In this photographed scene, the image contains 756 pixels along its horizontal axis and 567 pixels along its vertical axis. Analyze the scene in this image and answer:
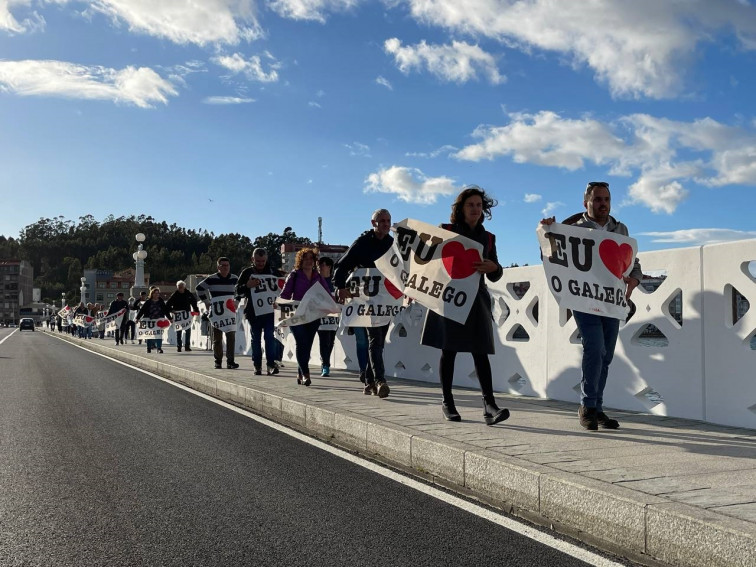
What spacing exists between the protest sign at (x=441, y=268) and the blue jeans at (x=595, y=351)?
36.3 inches

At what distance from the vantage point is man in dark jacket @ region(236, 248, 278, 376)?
478 inches

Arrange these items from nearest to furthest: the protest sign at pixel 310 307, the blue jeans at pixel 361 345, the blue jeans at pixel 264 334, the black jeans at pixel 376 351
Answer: the black jeans at pixel 376 351
the protest sign at pixel 310 307
the blue jeans at pixel 361 345
the blue jeans at pixel 264 334

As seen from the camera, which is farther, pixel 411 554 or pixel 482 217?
pixel 482 217

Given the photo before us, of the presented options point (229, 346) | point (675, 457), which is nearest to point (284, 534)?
point (675, 457)

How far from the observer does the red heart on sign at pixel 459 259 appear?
254 inches

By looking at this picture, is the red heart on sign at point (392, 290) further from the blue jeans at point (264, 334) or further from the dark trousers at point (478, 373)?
the blue jeans at point (264, 334)

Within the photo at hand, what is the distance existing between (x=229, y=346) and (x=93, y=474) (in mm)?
8487

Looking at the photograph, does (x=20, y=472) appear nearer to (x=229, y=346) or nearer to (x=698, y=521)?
(x=698, y=521)

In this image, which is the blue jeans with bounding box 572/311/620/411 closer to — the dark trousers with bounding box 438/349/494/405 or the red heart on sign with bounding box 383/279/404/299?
the dark trousers with bounding box 438/349/494/405

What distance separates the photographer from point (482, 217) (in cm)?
660

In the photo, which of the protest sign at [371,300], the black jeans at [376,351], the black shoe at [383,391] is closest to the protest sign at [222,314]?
the protest sign at [371,300]

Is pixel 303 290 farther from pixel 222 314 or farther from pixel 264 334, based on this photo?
pixel 222 314

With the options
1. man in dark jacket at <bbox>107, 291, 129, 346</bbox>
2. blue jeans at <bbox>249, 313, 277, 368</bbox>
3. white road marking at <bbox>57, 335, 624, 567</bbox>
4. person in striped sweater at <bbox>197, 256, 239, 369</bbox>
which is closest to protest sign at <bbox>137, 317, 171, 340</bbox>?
person in striped sweater at <bbox>197, 256, 239, 369</bbox>

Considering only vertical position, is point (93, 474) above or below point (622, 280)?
below
